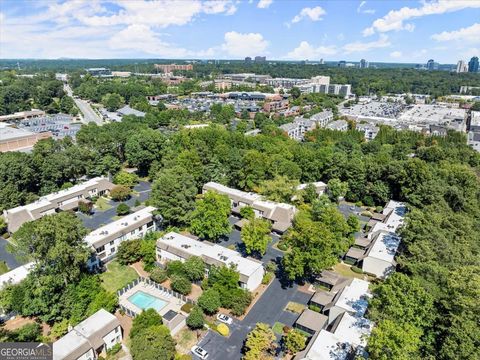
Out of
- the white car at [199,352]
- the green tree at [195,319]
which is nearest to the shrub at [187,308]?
the green tree at [195,319]

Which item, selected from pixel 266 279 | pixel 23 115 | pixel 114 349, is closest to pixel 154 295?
pixel 114 349

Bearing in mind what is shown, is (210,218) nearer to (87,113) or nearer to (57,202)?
(57,202)

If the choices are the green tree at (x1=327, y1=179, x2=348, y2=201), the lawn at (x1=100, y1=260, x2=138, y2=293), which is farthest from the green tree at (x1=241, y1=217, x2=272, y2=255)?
the green tree at (x1=327, y1=179, x2=348, y2=201)

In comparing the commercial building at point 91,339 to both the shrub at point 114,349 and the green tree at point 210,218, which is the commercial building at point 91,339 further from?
the green tree at point 210,218

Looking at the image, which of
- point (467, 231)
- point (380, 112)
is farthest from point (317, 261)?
point (380, 112)

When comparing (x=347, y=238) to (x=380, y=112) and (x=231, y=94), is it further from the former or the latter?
(x=231, y=94)
